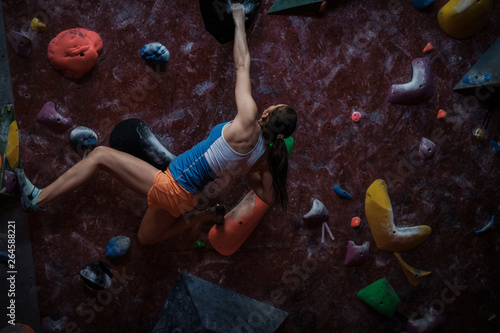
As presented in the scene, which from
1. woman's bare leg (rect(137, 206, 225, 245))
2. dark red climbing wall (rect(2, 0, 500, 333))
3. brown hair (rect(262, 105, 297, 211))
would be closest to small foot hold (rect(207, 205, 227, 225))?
woman's bare leg (rect(137, 206, 225, 245))

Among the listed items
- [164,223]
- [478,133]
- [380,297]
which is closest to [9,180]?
[164,223]

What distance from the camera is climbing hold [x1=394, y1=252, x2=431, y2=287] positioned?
12.8 ft

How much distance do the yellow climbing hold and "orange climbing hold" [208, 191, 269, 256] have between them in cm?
157

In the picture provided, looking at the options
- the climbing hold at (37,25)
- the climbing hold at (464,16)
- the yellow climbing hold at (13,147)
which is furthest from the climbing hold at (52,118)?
the climbing hold at (464,16)

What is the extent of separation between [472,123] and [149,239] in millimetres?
2855

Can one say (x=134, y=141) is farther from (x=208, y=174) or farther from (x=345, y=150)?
(x=345, y=150)

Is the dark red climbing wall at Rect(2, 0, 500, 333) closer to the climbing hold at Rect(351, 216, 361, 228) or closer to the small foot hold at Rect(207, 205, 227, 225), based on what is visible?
the climbing hold at Rect(351, 216, 361, 228)

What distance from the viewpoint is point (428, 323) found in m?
3.93

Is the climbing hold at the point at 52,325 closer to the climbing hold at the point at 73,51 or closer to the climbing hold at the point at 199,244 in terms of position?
the climbing hold at the point at 199,244

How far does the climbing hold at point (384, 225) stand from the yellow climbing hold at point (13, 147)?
2780mm

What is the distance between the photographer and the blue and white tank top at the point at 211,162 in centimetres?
302

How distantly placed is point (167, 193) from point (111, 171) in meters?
0.45

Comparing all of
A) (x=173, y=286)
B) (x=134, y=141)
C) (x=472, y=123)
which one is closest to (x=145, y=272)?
(x=173, y=286)

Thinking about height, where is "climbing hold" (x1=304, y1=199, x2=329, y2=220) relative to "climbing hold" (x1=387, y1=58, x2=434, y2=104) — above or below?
below
